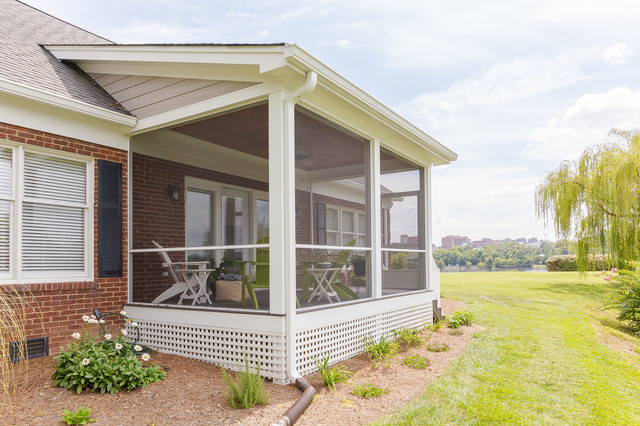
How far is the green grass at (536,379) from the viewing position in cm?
402

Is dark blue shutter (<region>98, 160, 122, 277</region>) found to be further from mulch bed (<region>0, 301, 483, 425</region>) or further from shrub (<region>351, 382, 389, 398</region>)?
shrub (<region>351, 382, 389, 398</region>)

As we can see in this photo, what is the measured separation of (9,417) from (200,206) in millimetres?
4717

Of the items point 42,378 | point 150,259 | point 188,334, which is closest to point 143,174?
point 150,259

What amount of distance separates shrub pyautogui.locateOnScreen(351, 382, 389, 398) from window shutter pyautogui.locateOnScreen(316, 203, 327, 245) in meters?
2.72

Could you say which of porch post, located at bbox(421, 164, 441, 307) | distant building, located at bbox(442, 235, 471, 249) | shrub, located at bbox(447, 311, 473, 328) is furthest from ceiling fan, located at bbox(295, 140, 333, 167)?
distant building, located at bbox(442, 235, 471, 249)

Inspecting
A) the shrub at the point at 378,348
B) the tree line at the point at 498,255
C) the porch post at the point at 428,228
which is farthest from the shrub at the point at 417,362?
the tree line at the point at 498,255

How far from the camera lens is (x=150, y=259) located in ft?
22.4

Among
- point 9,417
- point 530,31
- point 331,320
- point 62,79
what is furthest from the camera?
point 530,31

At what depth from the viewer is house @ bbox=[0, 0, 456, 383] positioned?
15.4 feet

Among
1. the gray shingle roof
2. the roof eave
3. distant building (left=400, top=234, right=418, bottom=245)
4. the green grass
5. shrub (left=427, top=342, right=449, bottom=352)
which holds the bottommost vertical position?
the green grass

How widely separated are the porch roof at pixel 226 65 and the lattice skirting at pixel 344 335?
8.53 ft

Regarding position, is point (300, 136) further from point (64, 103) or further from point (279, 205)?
point (64, 103)

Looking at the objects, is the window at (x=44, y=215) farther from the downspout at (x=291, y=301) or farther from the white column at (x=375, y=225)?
the white column at (x=375, y=225)

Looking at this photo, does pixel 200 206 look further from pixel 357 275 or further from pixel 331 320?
pixel 331 320
